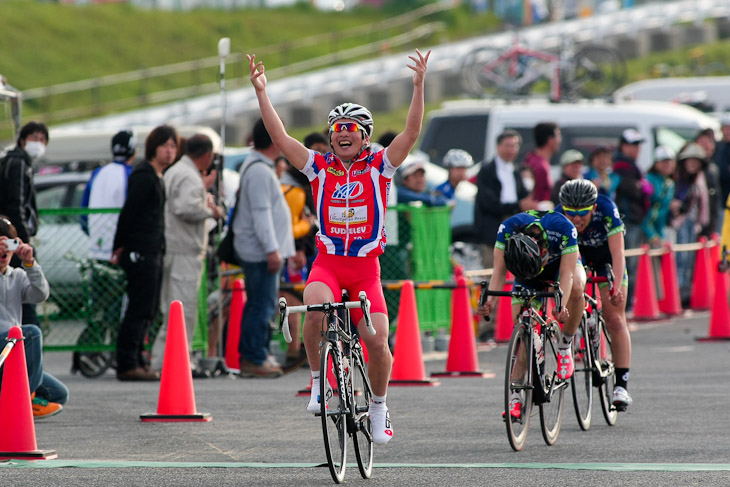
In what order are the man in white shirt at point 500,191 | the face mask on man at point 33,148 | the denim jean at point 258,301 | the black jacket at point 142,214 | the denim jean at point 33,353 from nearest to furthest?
the denim jean at point 33,353
the face mask on man at point 33,148
the black jacket at point 142,214
the denim jean at point 258,301
the man in white shirt at point 500,191

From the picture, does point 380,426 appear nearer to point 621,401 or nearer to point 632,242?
point 621,401

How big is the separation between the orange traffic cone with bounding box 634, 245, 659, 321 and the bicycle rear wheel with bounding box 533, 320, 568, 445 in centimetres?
852

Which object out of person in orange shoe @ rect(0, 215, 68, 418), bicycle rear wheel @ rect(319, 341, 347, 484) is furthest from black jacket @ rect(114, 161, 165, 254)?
bicycle rear wheel @ rect(319, 341, 347, 484)

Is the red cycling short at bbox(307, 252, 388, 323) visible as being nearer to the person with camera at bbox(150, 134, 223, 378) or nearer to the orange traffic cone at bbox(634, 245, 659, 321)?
the person with camera at bbox(150, 134, 223, 378)

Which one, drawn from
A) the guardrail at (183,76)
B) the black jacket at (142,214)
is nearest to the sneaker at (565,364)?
the black jacket at (142,214)

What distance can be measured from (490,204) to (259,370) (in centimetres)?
381

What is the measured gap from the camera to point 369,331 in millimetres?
8820

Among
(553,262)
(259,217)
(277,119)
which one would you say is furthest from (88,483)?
(259,217)

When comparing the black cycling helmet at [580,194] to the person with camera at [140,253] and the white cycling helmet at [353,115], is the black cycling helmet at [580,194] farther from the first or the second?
the person with camera at [140,253]

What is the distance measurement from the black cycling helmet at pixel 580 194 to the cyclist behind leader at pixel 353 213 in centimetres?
218

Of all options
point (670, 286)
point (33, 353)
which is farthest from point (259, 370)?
point (670, 286)

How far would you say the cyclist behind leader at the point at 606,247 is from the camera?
10844 millimetres

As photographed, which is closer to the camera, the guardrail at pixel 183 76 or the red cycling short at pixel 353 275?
the red cycling short at pixel 353 275

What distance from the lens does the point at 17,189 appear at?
12.6m
